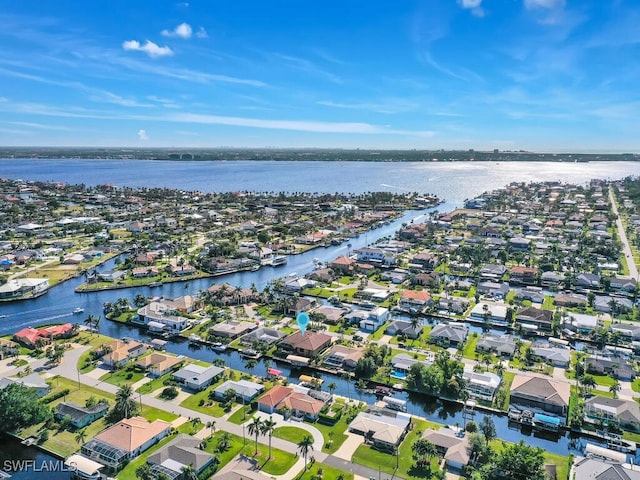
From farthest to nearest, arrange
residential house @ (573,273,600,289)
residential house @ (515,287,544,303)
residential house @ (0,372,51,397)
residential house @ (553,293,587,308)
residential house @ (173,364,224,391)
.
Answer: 1. residential house @ (573,273,600,289)
2. residential house @ (515,287,544,303)
3. residential house @ (553,293,587,308)
4. residential house @ (173,364,224,391)
5. residential house @ (0,372,51,397)

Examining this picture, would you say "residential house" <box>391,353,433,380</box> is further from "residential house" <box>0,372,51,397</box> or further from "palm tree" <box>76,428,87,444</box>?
"residential house" <box>0,372,51,397</box>

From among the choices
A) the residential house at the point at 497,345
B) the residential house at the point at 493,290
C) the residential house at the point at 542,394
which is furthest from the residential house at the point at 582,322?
the residential house at the point at 542,394

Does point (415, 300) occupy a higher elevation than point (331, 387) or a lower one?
higher

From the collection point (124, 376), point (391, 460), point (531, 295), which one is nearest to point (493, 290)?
point (531, 295)

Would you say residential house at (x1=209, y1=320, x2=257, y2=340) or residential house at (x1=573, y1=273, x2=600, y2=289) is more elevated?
residential house at (x1=573, y1=273, x2=600, y2=289)

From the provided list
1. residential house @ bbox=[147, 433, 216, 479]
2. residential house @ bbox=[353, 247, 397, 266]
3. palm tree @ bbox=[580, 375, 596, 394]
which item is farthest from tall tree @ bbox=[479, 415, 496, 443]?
residential house @ bbox=[353, 247, 397, 266]

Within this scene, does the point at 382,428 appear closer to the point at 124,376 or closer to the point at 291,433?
the point at 291,433
